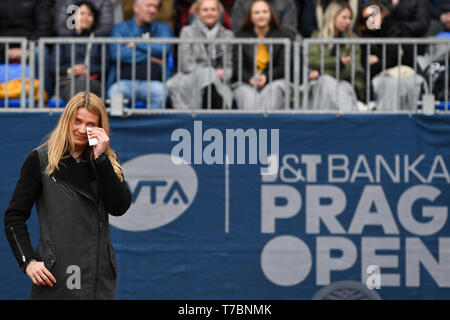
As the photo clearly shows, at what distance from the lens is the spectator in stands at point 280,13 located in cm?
1046

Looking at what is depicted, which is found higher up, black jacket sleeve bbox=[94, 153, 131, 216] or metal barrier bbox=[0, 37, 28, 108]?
metal barrier bbox=[0, 37, 28, 108]

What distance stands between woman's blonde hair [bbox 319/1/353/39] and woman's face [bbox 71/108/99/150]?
513cm

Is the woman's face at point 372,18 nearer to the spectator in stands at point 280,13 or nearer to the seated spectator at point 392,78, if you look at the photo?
the seated spectator at point 392,78

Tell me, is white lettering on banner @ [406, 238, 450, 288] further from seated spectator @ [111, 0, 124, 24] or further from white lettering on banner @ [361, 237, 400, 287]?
seated spectator @ [111, 0, 124, 24]

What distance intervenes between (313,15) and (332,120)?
1.97 metres

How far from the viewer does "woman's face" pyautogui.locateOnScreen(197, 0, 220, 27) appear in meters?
10.1

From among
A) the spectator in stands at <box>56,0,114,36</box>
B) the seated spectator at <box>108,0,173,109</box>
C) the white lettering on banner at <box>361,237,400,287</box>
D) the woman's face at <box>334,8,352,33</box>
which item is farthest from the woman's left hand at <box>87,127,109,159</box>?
the woman's face at <box>334,8,352,33</box>

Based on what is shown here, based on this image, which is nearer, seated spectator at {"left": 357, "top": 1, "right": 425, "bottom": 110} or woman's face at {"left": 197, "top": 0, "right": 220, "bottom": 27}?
seated spectator at {"left": 357, "top": 1, "right": 425, "bottom": 110}

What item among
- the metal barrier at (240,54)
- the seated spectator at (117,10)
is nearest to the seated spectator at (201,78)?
the metal barrier at (240,54)

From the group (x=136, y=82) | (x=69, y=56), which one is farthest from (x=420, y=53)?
(x=69, y=56)

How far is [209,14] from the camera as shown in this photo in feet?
33.1

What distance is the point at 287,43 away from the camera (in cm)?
941

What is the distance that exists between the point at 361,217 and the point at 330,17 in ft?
7.73

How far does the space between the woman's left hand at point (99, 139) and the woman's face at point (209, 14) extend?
Result: 4.97m
